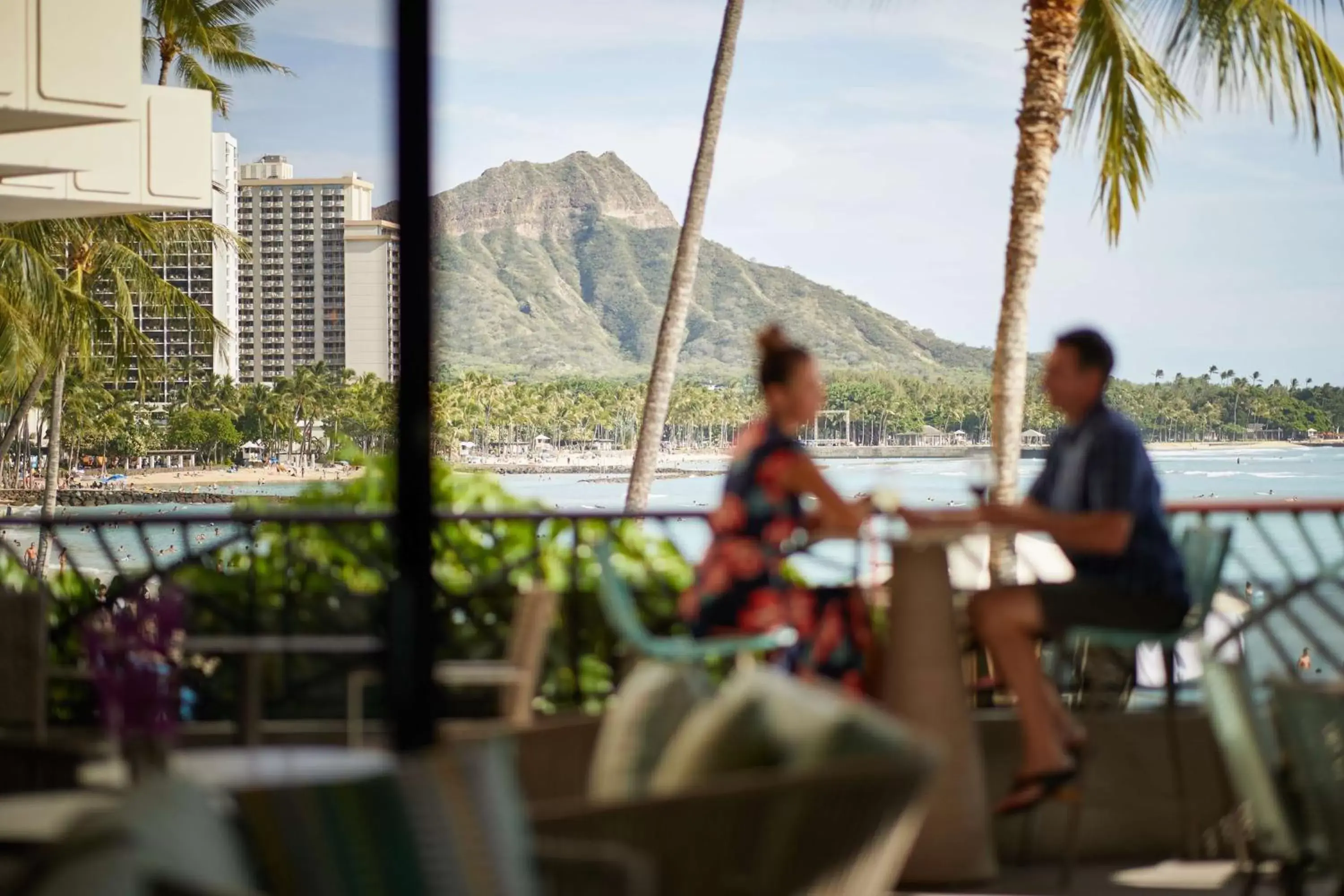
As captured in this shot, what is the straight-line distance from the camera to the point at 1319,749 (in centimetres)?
233

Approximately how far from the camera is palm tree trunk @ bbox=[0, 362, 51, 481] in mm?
34938

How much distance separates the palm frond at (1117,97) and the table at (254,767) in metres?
9.89

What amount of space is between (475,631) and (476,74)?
7456cm

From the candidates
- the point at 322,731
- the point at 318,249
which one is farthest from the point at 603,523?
the point at 318,249

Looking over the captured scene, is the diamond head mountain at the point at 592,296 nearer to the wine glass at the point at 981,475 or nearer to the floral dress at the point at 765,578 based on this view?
the wine glass at the point at 981,475

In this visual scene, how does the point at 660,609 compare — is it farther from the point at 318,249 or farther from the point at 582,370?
the point at 318,249

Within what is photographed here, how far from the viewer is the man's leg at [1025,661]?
3.60 metres

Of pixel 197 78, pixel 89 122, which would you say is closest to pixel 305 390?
pixel 197 78

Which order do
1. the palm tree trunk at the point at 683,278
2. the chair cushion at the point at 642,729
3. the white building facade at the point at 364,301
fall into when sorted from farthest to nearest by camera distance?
1. the white building facade at the point at 364,301
2. the palm tree trunk at the point at 683,278
3. the chair cushion at the point at 642,729

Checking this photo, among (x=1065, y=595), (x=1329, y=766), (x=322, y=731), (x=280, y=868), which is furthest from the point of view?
(x=322, y=731)

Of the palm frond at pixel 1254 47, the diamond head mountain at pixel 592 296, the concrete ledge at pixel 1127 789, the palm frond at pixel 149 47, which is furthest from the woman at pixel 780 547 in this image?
the diamond head mountain at pixel 592 296

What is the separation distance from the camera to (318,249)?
83000 millimetres

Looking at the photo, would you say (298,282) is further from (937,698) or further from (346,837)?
(346,837)

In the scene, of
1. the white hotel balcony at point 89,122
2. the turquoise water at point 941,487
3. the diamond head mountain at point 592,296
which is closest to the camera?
the white hotel balcony at point 89,122
